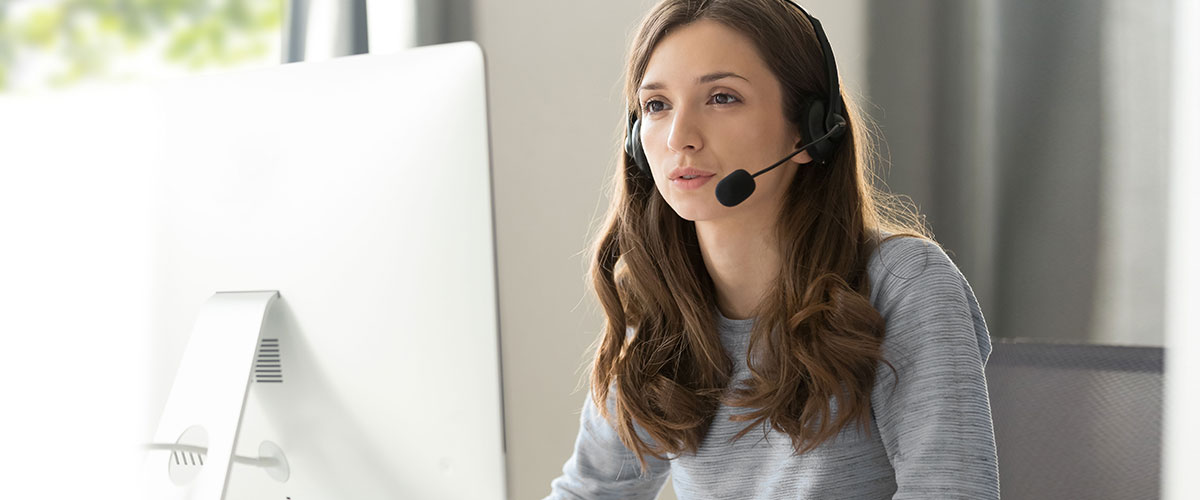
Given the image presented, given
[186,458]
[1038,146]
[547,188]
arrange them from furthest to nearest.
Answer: [547,188] < [1038,146] < [186,458]

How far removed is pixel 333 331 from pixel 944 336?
1.86 ft

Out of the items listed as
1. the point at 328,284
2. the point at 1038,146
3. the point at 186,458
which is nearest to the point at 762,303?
the point at 328,284

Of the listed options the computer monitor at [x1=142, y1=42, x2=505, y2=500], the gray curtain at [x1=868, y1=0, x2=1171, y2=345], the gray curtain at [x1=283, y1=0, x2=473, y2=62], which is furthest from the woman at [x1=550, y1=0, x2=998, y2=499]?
the gray curtain at [x1=283, y1=0, x2=473, y2=62]

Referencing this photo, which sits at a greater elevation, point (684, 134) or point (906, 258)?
point (684, 134)

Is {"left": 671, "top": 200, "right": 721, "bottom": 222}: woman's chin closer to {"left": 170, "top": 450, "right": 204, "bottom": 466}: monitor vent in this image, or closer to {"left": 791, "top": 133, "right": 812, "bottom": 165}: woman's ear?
{"left": 791, "top": 133, "right": 812, "bottom": 165}: woman's ear

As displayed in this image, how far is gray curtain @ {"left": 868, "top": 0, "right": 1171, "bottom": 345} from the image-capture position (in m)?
1.54

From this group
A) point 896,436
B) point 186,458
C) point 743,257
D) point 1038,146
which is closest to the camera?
point 186,458

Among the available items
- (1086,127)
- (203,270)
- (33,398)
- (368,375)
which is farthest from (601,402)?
(1086,127)

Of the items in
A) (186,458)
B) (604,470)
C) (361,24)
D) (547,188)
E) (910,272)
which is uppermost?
(361,24)

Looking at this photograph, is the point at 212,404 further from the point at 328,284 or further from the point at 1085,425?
the point at 1085,425

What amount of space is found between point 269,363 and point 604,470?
442mm

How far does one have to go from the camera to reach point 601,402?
3.46 feet

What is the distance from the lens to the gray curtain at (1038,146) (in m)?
1.54

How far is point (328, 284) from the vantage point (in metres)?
0.77
